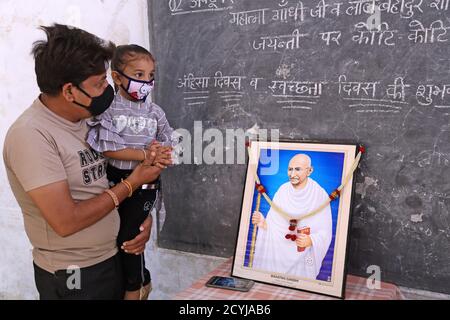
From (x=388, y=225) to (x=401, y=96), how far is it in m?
0.57

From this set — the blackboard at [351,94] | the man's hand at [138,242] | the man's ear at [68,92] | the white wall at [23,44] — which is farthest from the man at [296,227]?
the white wall at [23,44]

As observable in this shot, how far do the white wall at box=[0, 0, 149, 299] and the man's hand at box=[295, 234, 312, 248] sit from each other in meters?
1.37

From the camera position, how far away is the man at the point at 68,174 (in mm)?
1351

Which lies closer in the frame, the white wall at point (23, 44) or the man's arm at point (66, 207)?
the man's arm at point (66, 207)

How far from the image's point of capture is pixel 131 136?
5.68ft

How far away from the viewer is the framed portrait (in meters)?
1.62

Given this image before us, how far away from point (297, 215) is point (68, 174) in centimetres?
96

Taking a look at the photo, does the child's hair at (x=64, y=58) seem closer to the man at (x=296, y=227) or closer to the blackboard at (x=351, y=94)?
the blackboard at (x=351, y=94)

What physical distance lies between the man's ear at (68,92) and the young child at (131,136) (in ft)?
0.65

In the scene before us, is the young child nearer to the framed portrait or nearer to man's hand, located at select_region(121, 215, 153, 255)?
man's hand, located at select_region(121, 215, 153, 255)

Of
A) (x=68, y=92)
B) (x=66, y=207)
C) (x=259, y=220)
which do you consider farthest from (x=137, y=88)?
(x=259, y=220)


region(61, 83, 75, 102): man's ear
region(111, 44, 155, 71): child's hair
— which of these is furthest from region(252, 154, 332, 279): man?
region(61, 83, 75, 102): man's ear

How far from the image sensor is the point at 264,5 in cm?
186

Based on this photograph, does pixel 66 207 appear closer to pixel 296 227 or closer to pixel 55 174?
pixel 55 174
